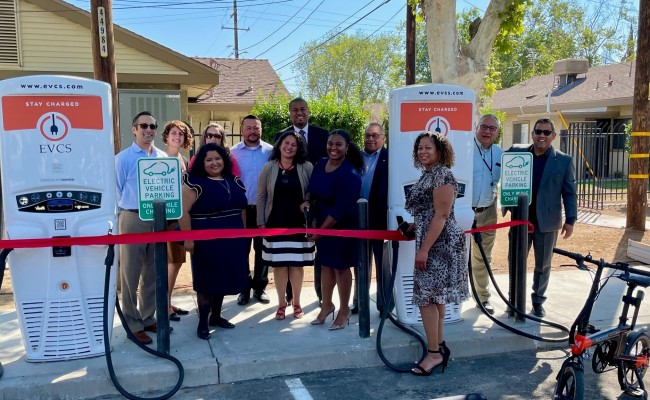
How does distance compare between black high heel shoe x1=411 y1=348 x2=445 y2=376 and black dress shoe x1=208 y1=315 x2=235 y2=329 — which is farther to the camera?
black dress shoe x1=208 y1=315 x2=235 y2=329

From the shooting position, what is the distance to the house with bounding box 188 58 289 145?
19.8 metres

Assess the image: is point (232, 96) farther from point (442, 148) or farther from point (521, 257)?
point (442, 148)

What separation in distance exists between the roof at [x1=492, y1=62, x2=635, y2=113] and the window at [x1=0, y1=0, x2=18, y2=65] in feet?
63.2

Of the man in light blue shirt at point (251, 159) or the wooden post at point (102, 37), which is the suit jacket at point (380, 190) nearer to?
the man in light blue shirt at point (251, 159)

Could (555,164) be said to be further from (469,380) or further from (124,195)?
(124,195)

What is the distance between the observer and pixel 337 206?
5.23 metres

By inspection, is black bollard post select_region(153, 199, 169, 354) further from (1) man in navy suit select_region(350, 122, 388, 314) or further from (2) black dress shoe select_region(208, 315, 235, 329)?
(1) man in navy suit select_region(350, 122, 388, 314)

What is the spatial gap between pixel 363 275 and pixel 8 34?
11.2 m

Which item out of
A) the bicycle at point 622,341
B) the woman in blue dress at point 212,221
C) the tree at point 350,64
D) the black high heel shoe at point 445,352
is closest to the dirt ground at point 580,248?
the woman in blue dress at point 212,221

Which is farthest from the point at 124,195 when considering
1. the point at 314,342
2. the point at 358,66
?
the point at 358,66

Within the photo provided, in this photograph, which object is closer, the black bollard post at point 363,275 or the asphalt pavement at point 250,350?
the asphalt pavement at point 250,350

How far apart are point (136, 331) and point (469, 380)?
283 centimetres

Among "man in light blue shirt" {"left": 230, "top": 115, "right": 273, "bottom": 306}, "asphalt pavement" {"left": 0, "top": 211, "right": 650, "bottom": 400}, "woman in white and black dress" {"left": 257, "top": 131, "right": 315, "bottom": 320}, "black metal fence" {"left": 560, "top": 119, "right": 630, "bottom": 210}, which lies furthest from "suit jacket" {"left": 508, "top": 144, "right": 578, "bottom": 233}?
"black metal fence" {"left": 560, "top": 119, "right": 630, "bottom": 210}

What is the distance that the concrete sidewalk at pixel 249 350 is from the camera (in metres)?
4.34
